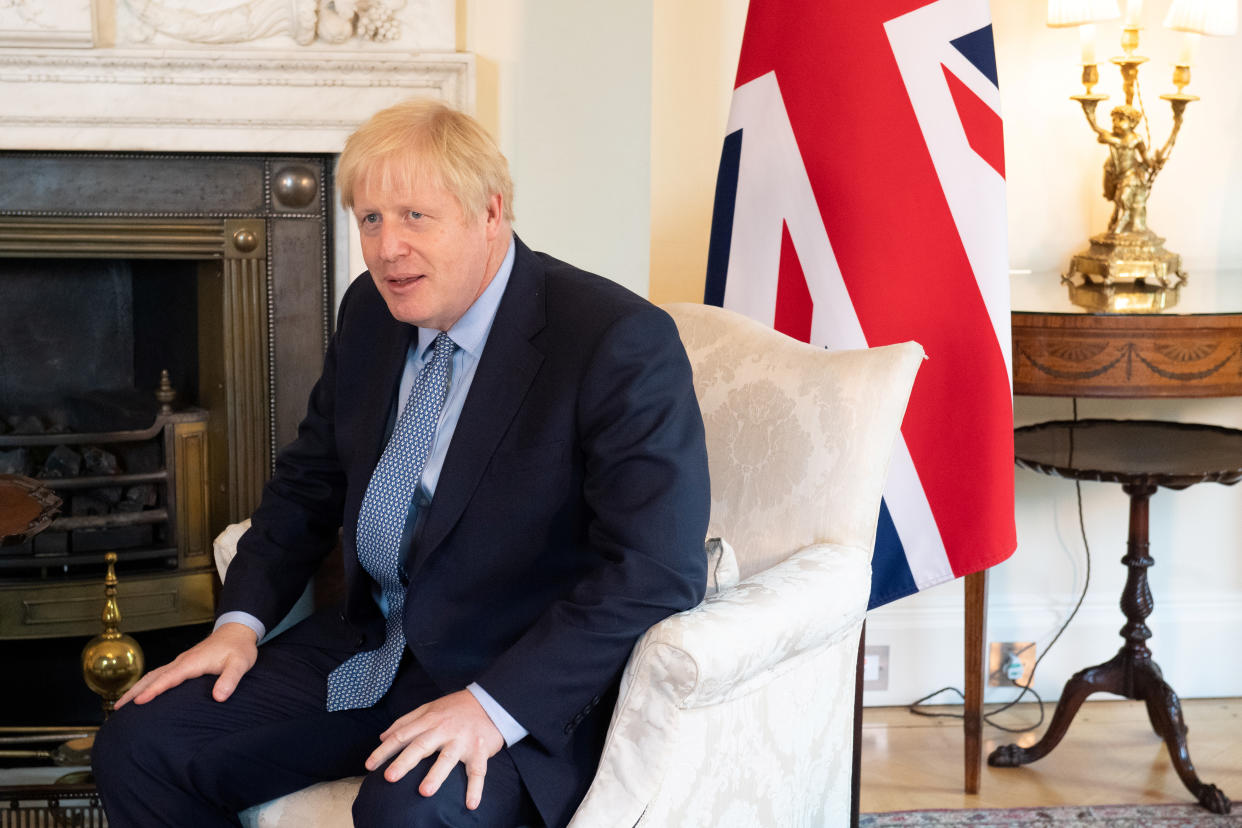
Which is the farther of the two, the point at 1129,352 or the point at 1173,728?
the point at 1173,728

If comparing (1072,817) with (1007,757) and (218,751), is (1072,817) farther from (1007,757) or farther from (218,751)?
(218,751)

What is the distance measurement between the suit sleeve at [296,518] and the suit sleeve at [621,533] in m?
0.44

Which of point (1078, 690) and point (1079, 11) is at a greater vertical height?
point (1079, 11)

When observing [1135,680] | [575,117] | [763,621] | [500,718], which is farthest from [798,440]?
[1135,680]

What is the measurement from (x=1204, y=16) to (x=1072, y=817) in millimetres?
1575

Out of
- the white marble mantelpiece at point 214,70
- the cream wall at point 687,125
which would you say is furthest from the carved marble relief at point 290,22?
the cream wall at point 687,125

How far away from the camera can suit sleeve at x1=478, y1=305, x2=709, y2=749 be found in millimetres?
1271

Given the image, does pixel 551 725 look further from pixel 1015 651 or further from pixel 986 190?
pixel 1015 651

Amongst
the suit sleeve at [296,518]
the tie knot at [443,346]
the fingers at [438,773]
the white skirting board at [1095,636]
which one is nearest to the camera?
the fingers at [438,773]

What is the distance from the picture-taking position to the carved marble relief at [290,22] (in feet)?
7.72

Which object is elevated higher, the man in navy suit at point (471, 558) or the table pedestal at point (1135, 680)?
the man in navy suit at point (471, 558)

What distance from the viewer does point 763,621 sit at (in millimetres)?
1324

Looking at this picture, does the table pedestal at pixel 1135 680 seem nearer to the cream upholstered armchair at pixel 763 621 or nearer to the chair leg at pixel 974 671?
the chair leg at pixel 974 671

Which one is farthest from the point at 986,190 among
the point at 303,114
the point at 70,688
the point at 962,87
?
the point at 70,688
